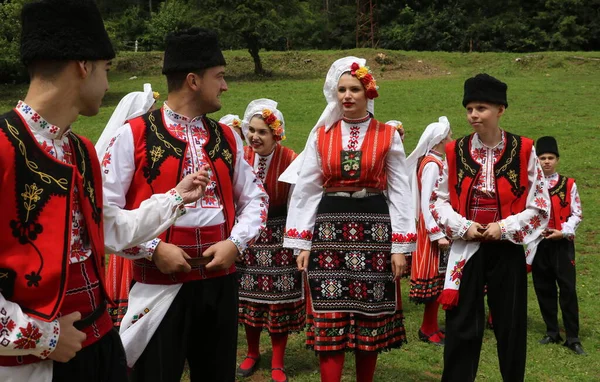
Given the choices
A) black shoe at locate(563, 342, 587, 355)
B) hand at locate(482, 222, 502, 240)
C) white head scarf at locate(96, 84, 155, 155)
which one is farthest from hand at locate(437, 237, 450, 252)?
white head scarf at locate(96, 84, 155, 155)

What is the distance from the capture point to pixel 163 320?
11.1 ft

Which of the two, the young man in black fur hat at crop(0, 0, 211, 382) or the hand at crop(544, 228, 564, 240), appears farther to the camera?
the hand at crop(544, 228, 564, 240)

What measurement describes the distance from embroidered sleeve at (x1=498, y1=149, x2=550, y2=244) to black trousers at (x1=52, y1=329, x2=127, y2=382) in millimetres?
2657

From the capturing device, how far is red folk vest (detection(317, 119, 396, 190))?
4.66 meters

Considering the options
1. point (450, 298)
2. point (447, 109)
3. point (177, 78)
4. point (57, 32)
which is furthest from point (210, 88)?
point (447, 109)

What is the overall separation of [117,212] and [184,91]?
965mm

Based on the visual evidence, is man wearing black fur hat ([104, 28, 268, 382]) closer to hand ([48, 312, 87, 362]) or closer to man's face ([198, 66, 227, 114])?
man's face ([198, 66, 227, 114])

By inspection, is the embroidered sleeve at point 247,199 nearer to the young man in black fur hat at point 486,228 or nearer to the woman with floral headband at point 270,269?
the young man in black fur hat at point 486,228

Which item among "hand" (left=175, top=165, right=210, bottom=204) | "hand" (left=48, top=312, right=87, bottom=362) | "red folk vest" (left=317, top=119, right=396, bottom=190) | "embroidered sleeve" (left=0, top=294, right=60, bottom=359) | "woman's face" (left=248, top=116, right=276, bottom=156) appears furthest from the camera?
"woman's face" (left=248, top=116, right=276, bottom=156)

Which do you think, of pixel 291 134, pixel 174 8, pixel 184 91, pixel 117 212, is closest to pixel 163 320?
pixel 117 212

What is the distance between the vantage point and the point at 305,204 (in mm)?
4824

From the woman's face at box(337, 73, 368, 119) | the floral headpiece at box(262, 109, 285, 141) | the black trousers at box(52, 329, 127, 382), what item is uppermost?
the woman's face at box(337, 73, 368, 119)

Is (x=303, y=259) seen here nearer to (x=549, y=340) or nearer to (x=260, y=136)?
(x=260, y=136)

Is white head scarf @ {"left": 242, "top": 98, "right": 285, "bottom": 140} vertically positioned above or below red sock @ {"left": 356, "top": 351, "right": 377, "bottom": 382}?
above
